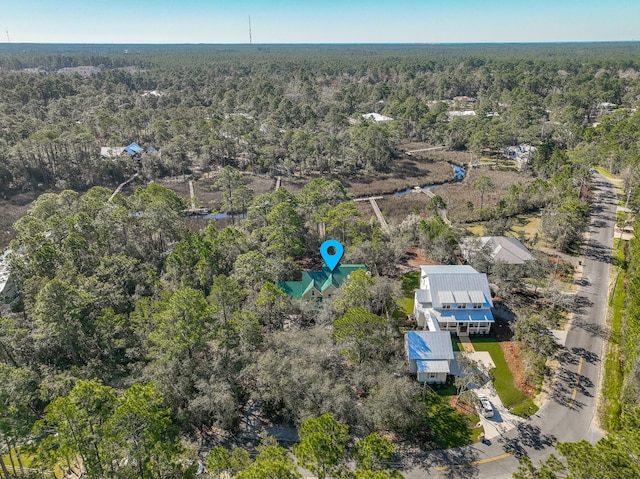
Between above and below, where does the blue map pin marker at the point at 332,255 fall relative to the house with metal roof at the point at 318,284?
above

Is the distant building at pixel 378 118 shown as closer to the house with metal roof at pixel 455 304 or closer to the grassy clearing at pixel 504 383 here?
the house with metal roof at pixel 455 304

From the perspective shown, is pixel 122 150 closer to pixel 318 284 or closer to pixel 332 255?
pixel 332 255

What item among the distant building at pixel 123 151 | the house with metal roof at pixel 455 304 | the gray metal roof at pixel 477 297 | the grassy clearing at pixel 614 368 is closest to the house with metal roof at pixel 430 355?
the house with metal roof at pixel 455 304

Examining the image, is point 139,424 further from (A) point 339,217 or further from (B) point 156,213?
(A) point 339,217

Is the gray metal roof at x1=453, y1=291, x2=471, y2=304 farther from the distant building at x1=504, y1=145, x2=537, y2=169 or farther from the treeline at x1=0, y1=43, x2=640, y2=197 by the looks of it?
the distant building at x1=504, y1=145, x2=537, y2=169

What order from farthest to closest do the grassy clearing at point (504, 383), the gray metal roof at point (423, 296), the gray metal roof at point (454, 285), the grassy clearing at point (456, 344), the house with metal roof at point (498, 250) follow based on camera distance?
the house with metal roof at point (498, 250) → the gray metal roof at point (423, 296) → the gray metal roof at point (454, 285) → the grassy clearing at point (456, 344) → the grassy clearing at point (504, 383)

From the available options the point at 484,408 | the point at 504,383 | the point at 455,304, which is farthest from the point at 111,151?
the point at 484,408
